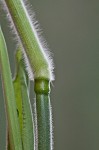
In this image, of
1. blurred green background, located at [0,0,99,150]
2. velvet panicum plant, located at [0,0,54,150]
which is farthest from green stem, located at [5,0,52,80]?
blurred green background, located at [0,0,99,150]

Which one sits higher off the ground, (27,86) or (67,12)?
(67,12)

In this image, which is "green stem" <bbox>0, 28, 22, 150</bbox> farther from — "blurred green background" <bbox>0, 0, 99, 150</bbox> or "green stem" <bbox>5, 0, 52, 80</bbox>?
"blurred green background" <bbox>0, 0, 99, 150</bbox>

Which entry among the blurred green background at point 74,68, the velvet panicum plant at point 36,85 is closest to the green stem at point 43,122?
the velvet panicum plant at point 36,85

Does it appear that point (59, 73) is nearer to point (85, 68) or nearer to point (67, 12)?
point (85, 68)

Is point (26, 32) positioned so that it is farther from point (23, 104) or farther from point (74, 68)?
point (74, 68)

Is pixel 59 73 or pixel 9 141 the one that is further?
pixel 59 73

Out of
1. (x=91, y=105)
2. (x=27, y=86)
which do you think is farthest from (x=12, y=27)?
(x=91, y=105)

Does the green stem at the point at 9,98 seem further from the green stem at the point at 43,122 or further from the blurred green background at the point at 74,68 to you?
the blurred green background at the point at 74,68
